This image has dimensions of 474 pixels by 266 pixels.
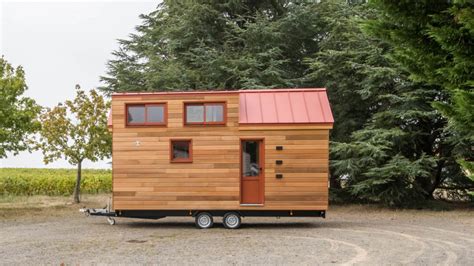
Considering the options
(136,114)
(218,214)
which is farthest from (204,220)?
(136,114)

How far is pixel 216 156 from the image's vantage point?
502 inches

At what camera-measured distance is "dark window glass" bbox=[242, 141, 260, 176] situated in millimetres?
12906

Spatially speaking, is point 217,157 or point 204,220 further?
point 204,220

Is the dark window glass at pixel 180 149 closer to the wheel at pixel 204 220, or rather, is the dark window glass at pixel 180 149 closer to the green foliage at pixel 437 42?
the wheel at pixel 204 220

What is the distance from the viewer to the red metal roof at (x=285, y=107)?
1270 centimetres

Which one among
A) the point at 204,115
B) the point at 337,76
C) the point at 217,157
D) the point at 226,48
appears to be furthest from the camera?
the point at 226,48

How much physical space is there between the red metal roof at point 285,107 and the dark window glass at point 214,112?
0.52m

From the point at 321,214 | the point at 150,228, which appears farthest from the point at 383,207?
the point at 150,228

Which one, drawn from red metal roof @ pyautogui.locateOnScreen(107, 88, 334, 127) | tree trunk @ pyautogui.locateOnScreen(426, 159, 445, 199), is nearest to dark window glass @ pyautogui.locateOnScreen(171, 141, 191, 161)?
red metal roof @ pyautogui.locateOnScreen(107, 88, 334, 127)

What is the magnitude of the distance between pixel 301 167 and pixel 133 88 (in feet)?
34.6

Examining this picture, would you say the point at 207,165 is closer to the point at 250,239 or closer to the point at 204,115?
the point at 204,115

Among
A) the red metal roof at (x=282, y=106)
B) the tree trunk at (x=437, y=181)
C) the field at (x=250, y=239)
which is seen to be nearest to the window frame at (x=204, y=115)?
the red metal roof at (x=282, y=106)

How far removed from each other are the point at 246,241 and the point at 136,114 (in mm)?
4565

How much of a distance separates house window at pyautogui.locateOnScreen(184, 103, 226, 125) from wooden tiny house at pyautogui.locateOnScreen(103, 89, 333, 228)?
3cm
